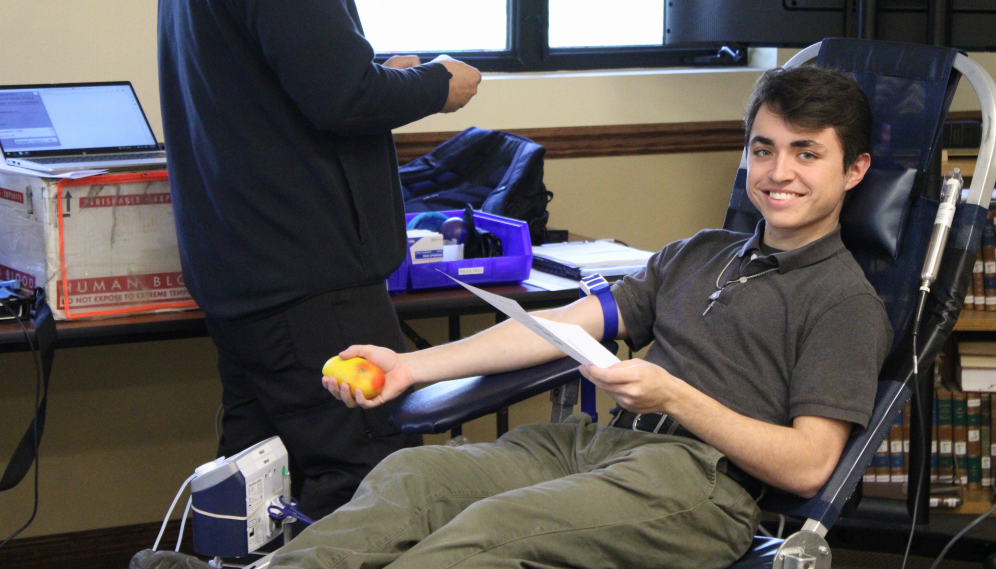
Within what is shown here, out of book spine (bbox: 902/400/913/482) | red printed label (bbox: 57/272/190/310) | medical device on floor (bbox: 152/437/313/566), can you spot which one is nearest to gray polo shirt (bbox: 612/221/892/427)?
medical device on floor (bbox: 152/437/313/566)

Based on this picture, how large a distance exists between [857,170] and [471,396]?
724mm

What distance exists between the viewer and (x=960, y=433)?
2.53 meters

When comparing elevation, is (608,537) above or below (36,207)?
below

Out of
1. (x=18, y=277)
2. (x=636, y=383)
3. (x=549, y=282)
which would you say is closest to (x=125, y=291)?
(x=18, y=277)

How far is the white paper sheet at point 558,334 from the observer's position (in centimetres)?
123

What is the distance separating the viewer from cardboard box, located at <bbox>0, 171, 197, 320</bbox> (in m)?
1.83

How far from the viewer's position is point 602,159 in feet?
9.77

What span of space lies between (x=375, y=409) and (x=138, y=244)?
60 cm

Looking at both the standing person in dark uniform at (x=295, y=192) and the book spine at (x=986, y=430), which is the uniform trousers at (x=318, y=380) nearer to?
the standing person in dark uniform at (x=295, y=192)

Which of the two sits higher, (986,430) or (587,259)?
(587,259)

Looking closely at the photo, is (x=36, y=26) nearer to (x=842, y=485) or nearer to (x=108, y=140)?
(x=108, y=140)

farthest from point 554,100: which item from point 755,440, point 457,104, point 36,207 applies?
point 755,440

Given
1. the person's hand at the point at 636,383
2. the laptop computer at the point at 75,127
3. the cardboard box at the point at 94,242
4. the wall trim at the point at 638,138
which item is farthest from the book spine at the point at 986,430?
the laptop computer at the point at 75,127

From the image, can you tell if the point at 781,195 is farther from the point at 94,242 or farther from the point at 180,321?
the point at 94,242
